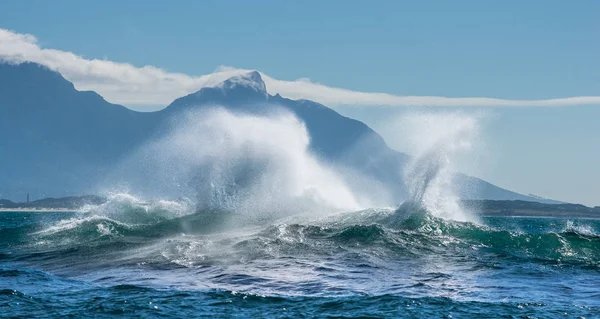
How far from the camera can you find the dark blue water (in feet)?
76.2

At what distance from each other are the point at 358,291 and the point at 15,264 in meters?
20.8

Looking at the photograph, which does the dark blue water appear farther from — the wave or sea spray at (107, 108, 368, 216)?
sea spray at (107, 108, 368, 216)

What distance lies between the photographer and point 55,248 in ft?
139

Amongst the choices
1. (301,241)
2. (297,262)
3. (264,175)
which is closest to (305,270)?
(297,262)

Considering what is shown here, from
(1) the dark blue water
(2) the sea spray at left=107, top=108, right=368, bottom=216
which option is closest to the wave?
(1) the dark blue water

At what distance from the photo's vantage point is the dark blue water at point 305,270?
Answer: 23234 mm

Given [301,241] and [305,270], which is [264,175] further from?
[305,270]

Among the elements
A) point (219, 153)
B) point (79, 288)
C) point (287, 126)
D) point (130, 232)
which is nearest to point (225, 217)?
point (130, 232)

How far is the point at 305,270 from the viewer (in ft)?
104

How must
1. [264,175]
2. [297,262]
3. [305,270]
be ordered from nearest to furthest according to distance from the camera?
[305,270] < [297,262] < [264,175]

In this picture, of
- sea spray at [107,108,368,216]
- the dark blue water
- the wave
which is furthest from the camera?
sea spray at [107,108,368,216]

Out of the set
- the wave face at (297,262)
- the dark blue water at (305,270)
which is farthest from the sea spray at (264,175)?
the dark blue water at (305,270)

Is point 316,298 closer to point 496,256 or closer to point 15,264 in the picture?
point 496,256

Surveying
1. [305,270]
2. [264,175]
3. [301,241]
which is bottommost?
[305,270]
